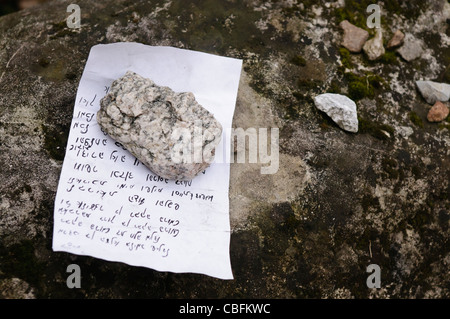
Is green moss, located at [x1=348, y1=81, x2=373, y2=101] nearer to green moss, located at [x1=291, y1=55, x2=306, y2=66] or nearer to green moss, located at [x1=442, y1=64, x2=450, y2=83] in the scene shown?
green moss, located at [x1=291, y1=55, x2=306, y2=66]

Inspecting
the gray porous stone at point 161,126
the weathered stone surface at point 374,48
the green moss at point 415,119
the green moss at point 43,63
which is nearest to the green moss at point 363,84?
the weathered stone surface at point 374,48

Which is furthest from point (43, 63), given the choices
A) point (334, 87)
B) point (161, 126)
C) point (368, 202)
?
point (368, 202)

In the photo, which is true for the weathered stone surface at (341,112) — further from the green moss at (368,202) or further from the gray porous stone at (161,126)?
the gray porous stone at (161,126)

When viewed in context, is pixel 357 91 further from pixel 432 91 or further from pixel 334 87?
pixel 432 91

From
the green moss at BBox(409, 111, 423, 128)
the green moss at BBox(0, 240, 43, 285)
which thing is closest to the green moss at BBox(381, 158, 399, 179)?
the green moss at BBox(409, 111, 423, 128)
